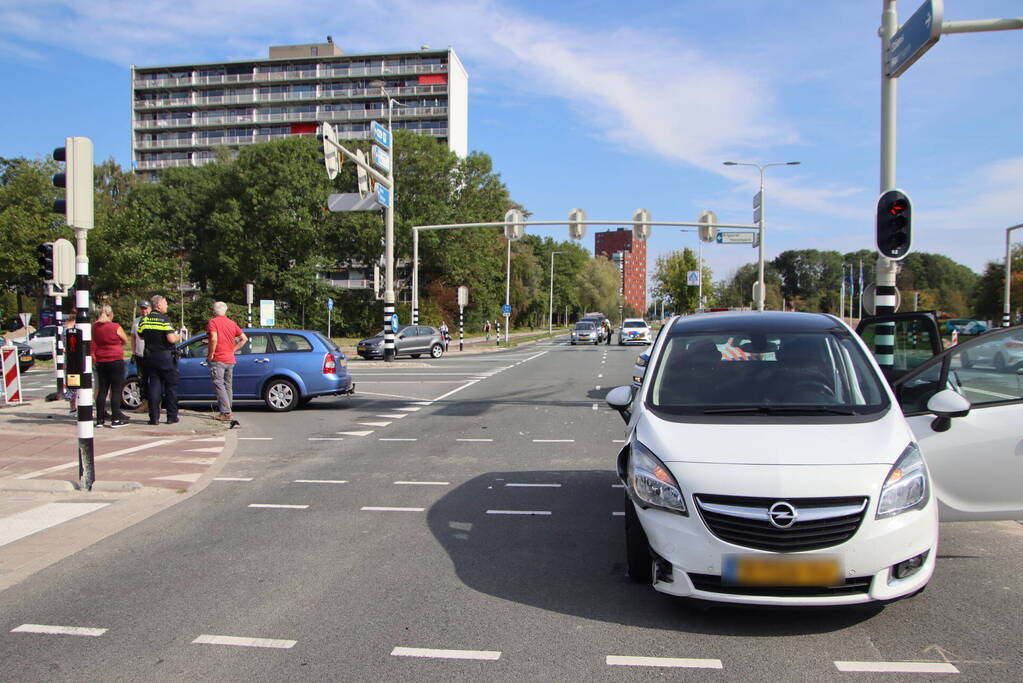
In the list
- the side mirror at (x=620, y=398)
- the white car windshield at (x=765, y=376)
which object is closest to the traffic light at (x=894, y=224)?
the white car windshield at (x=765, y=376)

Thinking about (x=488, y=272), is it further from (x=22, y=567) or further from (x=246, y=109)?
(x=22, y=567)

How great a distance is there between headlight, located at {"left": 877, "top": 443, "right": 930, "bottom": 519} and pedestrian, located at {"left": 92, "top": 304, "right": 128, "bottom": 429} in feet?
36.2

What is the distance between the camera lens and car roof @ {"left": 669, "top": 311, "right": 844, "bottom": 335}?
18.0ft

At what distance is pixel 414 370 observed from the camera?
26641 millimetres

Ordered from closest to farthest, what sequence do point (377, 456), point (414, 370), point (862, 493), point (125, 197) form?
point (862, 493) < point (377, 456) < point (414, 370) < point (125, 197)

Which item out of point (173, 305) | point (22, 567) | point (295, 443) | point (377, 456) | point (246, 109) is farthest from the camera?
point (246, 109)

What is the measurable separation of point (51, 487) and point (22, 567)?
258 centimetres

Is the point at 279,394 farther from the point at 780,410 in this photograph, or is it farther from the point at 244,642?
the point at 780,410

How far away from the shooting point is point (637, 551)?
4629 millimetres

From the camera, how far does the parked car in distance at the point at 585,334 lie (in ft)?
168

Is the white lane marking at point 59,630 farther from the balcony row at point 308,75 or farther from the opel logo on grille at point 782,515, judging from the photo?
the balcony row at point 308,75

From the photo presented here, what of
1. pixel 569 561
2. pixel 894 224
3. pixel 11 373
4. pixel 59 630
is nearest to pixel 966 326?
pixel 894 224

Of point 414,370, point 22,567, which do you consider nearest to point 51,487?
point 22,567

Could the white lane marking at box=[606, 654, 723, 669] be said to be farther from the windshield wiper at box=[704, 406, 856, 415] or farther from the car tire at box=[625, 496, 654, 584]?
the windshield wiper at box=[704, 406, 856, 415]
